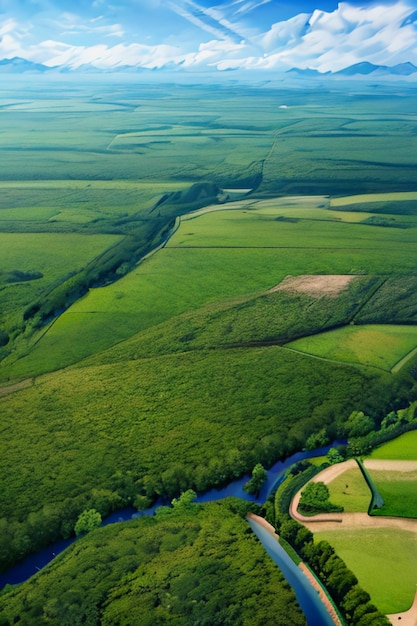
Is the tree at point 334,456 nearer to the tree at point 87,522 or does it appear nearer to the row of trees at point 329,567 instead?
the row of trees at point 329,567

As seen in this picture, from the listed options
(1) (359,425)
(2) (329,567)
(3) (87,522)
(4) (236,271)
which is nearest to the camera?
(2) (329,567)

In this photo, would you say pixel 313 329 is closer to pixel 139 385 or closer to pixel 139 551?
pixel 139 385

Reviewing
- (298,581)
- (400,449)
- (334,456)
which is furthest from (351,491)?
(298,581)

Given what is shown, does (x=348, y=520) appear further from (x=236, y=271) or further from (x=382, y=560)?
(x=236, y=271)

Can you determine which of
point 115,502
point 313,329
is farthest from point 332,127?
point 115,502

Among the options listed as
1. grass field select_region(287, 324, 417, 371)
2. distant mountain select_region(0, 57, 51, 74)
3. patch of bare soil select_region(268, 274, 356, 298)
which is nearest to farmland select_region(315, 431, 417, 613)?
grass field select_region(287, 324, 417, 371)

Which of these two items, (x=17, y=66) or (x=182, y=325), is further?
(x=17, y=66)
